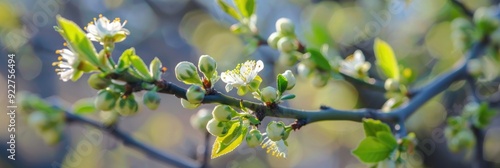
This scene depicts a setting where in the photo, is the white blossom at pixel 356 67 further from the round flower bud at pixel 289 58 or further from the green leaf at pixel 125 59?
the green leaf at pixel 125 59

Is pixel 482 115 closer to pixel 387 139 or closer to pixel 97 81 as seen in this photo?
pixel 387 139

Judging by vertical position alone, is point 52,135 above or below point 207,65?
below

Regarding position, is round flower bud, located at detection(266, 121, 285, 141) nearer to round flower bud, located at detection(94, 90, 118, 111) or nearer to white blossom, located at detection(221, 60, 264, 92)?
white blossom, located at detection(221, 60, 264, 92)

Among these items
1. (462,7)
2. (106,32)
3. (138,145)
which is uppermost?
(462,7)

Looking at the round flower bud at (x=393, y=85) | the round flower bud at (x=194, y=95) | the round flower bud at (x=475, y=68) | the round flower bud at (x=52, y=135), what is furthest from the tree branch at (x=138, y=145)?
the round flower bud at (x=475, y=68)

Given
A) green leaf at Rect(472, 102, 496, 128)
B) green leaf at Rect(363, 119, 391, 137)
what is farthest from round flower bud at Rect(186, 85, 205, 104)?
green leaf at Rect(472, 102, 496, 128)

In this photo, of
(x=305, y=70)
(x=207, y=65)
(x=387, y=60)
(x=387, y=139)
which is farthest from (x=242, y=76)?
(x=387, y=60)
